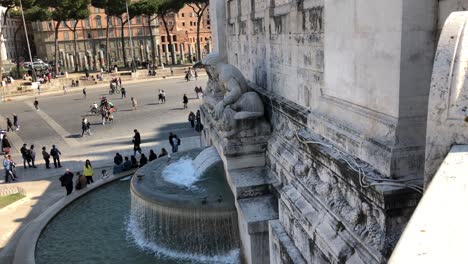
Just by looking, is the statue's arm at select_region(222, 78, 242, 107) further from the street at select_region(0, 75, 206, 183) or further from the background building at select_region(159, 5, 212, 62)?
the background building at select_region(159, 5, 212, 62)

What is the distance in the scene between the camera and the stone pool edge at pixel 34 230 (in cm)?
930

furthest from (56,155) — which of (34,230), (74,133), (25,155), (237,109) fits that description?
(237,109)

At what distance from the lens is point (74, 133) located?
23.6m

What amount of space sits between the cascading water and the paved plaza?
316 centimetres

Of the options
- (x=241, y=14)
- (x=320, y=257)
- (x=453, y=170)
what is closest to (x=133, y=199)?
(x=241, y=14)

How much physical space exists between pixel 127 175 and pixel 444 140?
12.8m

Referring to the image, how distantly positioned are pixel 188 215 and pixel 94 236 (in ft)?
9.68

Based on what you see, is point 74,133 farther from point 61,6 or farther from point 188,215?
point 61,6

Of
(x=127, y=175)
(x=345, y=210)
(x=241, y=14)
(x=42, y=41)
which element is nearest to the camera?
(x=345, y=210)

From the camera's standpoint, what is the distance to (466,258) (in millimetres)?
1761

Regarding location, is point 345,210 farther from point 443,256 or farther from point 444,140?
point 443,256

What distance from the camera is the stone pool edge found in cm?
930

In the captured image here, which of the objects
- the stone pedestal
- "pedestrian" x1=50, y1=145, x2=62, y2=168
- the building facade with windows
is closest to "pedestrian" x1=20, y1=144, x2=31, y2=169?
"pedestrian" x1=50, y1=145, x2=62, y2=168

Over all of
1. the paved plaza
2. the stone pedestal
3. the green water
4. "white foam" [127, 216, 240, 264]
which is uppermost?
the stone pedestal
